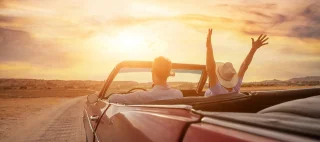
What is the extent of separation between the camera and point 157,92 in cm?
347

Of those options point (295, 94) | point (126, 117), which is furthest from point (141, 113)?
point (295, 94)

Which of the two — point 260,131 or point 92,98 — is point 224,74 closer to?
point 92,98

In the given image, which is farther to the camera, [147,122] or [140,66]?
[140,66]

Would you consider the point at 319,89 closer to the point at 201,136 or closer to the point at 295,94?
the point at 295,94

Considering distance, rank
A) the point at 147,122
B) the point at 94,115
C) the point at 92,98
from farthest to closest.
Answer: the point at 92,98, the point at 94,115, the point at 147,122

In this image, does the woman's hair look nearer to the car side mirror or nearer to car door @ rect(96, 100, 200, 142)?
car door @ rect(96, 100, 200, 142)

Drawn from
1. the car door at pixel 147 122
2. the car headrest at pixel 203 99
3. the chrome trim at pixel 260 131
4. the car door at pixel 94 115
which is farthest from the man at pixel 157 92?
A: the chrome trim at pixel 260 131

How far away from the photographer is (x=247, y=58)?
4656mm

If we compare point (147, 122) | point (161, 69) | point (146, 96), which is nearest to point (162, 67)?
point (161, 69)

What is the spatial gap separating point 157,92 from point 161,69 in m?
0.27

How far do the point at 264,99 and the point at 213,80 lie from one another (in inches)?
57.8

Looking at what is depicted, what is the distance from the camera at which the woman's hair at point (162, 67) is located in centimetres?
357

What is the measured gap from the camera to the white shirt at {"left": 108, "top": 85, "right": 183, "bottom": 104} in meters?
3.38

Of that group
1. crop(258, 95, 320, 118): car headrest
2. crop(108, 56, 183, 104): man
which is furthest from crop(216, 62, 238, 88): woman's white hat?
crop(258, 95, 320, 118): car headrest
